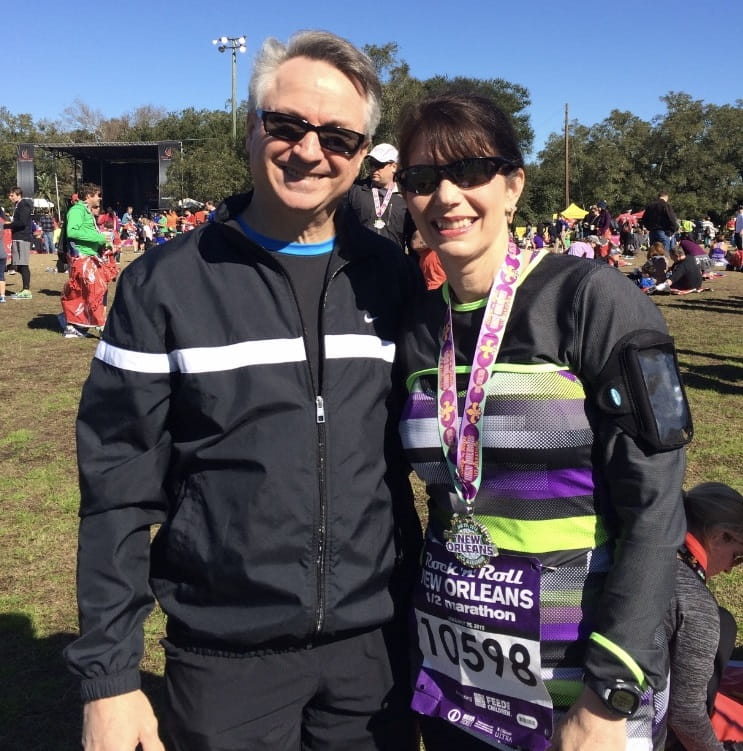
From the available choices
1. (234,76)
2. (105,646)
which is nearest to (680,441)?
(105,646)

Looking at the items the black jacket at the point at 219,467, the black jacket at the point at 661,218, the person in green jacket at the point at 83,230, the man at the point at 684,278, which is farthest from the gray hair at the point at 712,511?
the black jacket at the point at 661,218

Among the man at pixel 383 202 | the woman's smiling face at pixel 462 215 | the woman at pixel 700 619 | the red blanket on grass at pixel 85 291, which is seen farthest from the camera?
the red blanket on grass at pixel 85 291

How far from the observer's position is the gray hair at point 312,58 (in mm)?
1854

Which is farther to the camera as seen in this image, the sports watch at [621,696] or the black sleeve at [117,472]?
the black sleeve at [117,472]

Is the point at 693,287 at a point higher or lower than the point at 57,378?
higher

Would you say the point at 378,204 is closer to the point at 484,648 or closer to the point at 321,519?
the point at 321,519

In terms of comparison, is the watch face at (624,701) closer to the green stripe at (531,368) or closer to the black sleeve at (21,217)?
the green stripe at (531,368)

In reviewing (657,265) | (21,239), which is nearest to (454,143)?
(21,239)

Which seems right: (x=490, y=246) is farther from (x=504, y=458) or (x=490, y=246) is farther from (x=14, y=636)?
(x=14, y=636)

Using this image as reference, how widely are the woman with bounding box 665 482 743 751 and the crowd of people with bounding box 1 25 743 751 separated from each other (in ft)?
1.39

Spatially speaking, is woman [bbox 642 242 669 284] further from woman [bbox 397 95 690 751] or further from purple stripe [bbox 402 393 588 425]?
purple stripe [bbox 402 393 588 425]

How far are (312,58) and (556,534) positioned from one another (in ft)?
3.95

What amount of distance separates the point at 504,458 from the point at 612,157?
61.3 meters

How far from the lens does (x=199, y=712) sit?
70.8 inches
